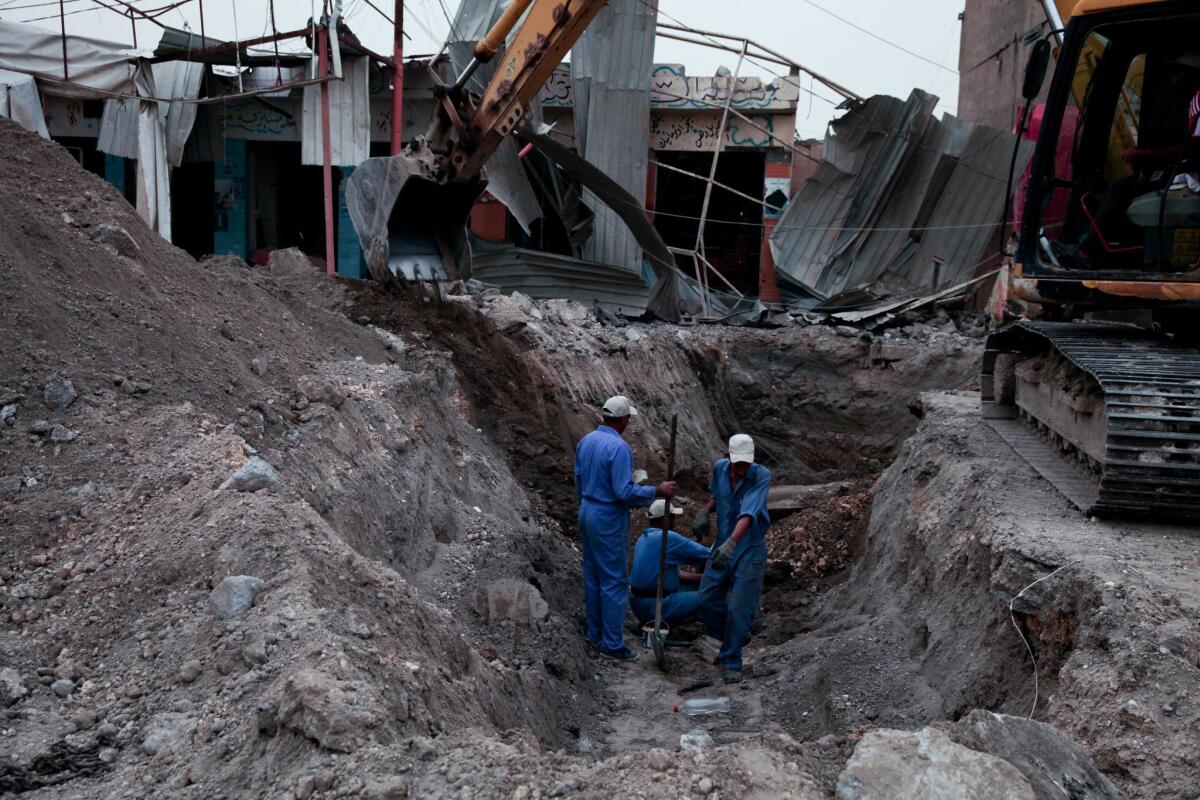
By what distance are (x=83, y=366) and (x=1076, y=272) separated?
19.7ft

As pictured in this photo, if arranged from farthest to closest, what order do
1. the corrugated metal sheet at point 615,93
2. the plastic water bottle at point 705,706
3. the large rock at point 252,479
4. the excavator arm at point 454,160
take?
1. the corrugated metal sheet at point 615,93
2. the excavator arm at point 454,160
3. the plastic water bottle at point 705,706
4. the large rock at point 252,479

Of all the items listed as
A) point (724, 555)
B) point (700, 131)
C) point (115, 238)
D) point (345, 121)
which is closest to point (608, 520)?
point (724, 555)

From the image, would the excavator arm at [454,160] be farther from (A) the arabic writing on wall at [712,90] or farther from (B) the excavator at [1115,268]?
(A) the arabic writing on wall at [712,90]

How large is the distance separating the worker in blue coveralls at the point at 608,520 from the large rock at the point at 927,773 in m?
4.41

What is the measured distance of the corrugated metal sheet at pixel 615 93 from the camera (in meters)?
16.4

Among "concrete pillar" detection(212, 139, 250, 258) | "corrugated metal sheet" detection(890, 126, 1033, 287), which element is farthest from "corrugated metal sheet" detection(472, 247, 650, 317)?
"concrete pillar" detection(212, 139, 250, 258)

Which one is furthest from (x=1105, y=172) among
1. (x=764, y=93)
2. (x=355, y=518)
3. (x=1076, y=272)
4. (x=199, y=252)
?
(x=199, y=252)

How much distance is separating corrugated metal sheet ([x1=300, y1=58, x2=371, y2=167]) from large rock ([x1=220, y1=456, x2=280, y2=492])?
452 inches

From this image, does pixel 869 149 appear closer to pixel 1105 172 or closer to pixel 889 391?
pixel 889 391

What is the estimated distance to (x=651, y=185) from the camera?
1862 centimetres

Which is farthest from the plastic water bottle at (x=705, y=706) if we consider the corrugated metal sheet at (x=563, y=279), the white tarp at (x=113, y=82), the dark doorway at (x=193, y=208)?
the dark doorway at (x=193, y=208)

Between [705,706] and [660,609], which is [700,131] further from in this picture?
[705,706]

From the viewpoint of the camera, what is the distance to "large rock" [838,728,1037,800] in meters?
2.99

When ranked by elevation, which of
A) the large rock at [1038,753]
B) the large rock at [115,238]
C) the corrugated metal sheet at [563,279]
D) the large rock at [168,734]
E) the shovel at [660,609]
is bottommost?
the shovel at [660,609]
